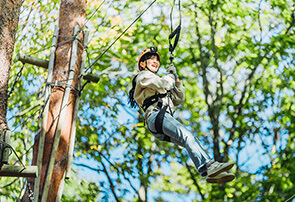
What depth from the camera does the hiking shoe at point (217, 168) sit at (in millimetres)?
3295

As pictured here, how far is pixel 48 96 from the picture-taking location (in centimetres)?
471

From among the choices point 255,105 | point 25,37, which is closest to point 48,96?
point 25,37

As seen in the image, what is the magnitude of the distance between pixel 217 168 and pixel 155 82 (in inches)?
47.6

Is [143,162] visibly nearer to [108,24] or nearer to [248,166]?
[248,166]

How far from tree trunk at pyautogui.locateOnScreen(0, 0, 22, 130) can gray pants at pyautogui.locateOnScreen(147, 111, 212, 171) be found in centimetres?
142

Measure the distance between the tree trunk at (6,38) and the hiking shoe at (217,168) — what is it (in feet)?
6.09

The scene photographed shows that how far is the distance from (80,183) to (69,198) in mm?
580

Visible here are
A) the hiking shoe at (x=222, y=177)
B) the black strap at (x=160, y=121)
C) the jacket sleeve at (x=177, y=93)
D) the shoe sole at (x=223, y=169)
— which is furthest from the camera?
the jacket sleeve at (x=177, y=93)

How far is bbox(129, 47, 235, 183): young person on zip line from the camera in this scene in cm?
354

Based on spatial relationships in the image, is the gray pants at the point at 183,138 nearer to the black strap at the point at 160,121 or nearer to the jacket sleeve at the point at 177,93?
the black strap at the point at 160,121

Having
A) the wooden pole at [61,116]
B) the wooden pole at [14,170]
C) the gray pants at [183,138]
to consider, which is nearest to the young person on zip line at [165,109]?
the gray pants at [183,138]

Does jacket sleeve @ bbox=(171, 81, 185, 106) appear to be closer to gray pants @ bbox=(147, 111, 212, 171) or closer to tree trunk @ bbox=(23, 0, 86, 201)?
gray pants @ bbox=(147, 111, 212, 171)

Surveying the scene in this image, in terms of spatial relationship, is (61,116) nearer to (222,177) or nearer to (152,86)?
(152,86)

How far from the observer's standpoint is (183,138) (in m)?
3.76
